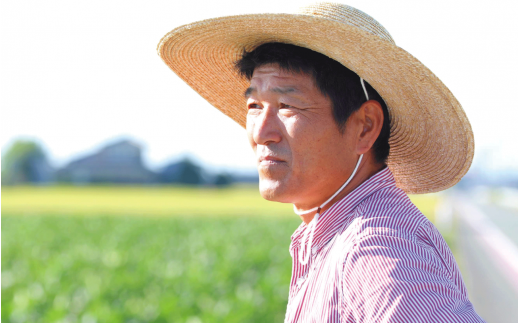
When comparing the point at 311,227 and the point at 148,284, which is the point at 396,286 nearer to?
the point at 311,227

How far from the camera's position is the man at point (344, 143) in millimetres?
1240

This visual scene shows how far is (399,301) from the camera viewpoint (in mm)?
1148

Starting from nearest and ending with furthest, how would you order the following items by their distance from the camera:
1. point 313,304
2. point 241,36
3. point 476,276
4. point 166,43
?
1. point 313,304
2. point 241,36
3. point 166,43
4. point 476,276

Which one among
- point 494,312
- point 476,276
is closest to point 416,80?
point 494,312

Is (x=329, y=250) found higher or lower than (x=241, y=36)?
lower

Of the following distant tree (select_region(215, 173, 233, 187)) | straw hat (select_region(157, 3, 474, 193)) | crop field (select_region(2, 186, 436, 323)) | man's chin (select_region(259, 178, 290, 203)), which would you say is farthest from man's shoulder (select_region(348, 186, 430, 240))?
distant tree (select_region(215, 173, 233, 187))

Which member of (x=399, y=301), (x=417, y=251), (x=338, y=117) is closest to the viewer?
(x=399, y=301)

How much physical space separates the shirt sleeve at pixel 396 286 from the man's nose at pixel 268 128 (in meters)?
0.52

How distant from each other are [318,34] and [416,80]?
393 mm

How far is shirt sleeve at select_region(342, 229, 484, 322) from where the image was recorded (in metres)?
1.15

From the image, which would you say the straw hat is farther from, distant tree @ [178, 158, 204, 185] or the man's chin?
Answer: distant tree @ [178, 158, 204, 185]

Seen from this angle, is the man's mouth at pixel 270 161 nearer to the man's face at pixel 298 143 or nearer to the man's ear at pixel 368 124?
the man's face at pixel 298 143

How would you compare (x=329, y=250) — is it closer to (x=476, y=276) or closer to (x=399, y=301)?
(x=399, y=301)

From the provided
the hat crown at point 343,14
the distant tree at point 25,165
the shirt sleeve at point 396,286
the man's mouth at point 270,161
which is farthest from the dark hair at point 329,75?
the distant tree at point 25,165
